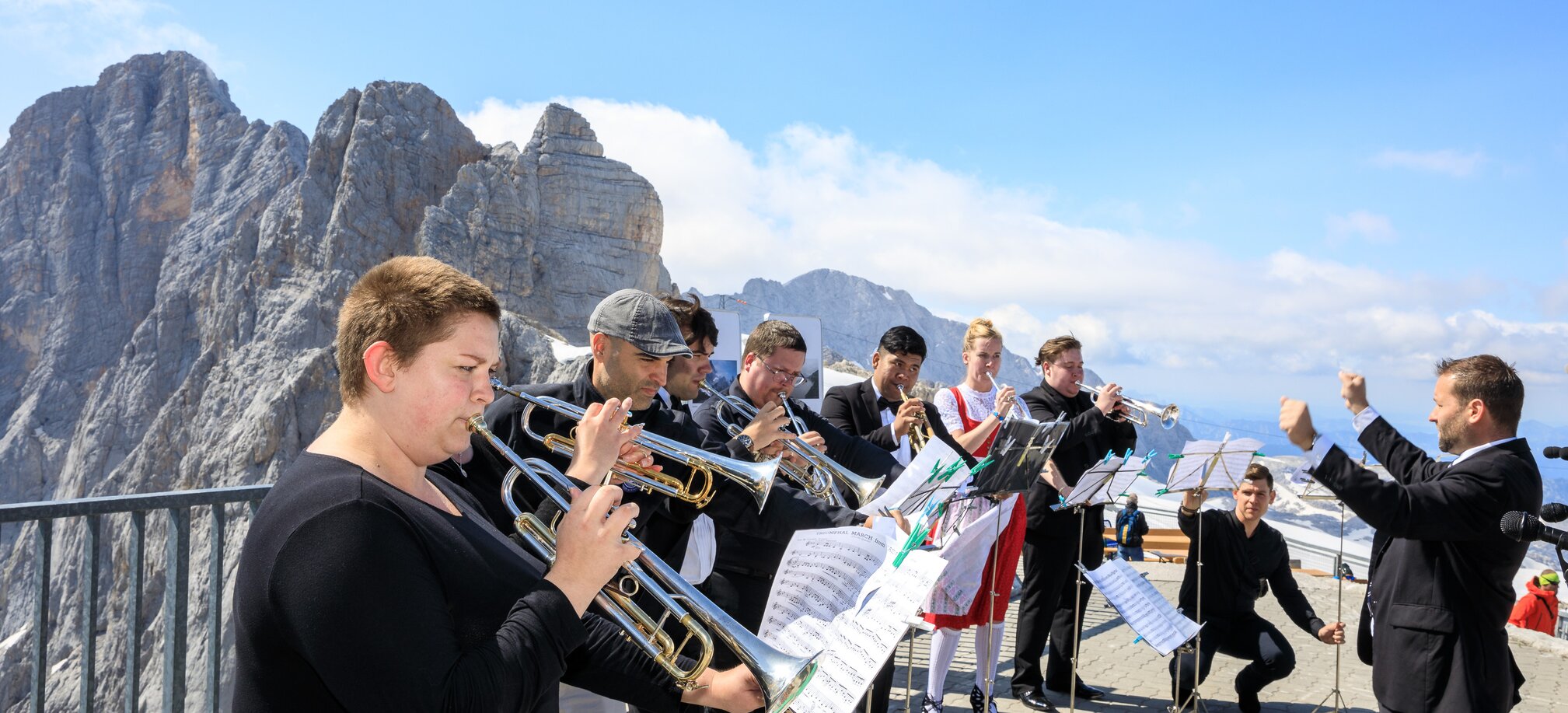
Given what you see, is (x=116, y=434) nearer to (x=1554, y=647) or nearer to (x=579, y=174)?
(x=579, y=174)

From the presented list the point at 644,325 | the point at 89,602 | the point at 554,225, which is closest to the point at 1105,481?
the point at 644,325

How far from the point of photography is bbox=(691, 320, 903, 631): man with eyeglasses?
3686 millimetres

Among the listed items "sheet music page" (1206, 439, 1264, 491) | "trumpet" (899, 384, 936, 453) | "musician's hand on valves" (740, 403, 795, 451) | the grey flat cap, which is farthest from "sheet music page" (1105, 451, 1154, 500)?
the grey flat cap

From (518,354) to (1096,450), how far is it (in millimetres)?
33301

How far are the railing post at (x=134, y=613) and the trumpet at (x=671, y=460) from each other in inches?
57.3

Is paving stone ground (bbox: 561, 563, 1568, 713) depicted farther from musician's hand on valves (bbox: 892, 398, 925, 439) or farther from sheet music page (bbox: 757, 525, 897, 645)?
sheet music page (bbox: 757, 525, 897, 645)

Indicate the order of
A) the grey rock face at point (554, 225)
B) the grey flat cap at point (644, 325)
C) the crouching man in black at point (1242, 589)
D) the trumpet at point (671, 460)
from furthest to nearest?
the grey rock face at point (554, 225) → the crouching man in black at point (1242, 589) → the grey flat cap at point (644, 325) → the trumpet at point (671, 460)

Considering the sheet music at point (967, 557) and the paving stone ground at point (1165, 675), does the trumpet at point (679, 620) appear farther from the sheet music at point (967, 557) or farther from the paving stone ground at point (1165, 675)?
the paving stone ground at point (1165, 675)

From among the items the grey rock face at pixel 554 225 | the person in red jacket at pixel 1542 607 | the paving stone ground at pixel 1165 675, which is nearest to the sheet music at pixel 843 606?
the paving stone ground at pixel 1165 675

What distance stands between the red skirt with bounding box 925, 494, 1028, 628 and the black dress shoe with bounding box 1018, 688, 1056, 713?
0.74m

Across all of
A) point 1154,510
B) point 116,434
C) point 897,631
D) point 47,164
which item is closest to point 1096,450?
point 897,631

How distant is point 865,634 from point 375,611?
1.00 meters

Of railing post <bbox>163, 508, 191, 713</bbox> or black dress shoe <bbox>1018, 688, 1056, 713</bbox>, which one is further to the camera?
black dress shoe <bbox>1018, 688, 1056, 713</bbox>

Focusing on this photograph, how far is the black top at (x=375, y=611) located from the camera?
1345mm
